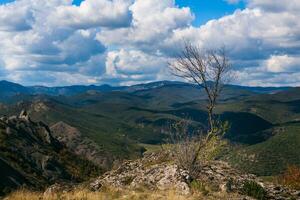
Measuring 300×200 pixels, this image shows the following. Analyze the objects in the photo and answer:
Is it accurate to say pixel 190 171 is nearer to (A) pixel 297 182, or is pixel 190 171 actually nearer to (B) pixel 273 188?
(B) pixel 273 188

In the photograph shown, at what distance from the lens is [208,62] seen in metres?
28.7

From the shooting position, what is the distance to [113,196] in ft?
64.8

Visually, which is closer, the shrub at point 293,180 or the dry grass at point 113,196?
the dry grass at point 113,196

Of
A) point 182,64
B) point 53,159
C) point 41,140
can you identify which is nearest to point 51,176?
point 53,159

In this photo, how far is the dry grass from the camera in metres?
18.7

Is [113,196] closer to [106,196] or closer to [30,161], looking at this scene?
[106,196]

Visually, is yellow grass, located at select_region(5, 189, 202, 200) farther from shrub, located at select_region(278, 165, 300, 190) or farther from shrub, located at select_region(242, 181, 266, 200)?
shrub, located at select_region(278, 165, 300, 190)

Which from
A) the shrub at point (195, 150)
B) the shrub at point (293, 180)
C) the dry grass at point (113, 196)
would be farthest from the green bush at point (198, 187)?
the shrub at point (293, 180)

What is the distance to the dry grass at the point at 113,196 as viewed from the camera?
61.3 feet

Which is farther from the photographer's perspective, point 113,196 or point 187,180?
point 187,180

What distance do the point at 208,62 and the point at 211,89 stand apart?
1.77m

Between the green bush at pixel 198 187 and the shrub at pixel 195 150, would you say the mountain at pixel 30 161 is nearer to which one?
the shrub at pixel 195 150

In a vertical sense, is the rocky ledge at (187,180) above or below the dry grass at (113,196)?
below

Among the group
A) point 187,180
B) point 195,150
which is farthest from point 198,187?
point 195,150
